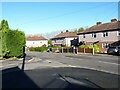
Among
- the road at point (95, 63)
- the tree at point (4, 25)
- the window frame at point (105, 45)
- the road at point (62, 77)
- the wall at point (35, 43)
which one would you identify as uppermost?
the tree at point (4, 25)

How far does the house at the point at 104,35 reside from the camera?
105 ft

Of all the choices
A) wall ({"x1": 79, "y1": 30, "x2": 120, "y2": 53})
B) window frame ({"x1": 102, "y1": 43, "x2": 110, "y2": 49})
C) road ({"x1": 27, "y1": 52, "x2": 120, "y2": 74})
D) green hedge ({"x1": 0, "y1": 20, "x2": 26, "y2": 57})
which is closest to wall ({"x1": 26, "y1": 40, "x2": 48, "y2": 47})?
wall ({"x1": 79, "y1": 30, "x2": 120, "y2": 53})

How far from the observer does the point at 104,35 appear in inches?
1361

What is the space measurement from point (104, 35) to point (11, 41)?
23298 mm

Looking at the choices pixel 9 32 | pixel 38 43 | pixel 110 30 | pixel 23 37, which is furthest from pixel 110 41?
pixel 38 43

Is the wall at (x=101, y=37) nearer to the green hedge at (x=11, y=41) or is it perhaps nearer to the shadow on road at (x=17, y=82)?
the green hedge at (x=11, y=41)

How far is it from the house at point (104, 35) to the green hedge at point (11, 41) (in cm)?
2103

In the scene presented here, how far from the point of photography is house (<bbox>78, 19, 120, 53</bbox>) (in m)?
32.1

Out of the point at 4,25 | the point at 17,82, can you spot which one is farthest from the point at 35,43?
the point at 17,82

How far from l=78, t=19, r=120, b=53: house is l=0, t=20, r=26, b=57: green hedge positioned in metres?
21.0

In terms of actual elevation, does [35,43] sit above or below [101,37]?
below

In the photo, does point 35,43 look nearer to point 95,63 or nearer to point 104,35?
point 104,35

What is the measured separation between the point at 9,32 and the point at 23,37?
2171 millimetres

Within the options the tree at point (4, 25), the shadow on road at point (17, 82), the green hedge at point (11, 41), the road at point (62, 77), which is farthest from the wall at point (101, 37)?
the shadow on road at point (17, 82)
